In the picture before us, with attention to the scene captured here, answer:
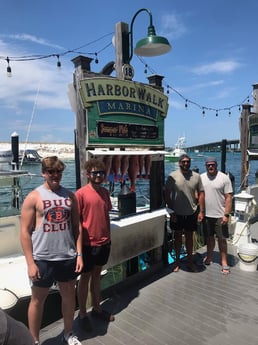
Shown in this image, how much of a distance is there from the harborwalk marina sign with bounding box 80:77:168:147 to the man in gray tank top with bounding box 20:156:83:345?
1.24 m

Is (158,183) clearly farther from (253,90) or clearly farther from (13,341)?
(253,90)

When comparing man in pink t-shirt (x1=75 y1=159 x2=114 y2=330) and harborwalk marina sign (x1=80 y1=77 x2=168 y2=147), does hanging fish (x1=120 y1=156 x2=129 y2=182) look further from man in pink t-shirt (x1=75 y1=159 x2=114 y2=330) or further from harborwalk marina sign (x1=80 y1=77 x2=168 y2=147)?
man in pink t-shirt (x1=75 y1=159 x2=114 y2=330)

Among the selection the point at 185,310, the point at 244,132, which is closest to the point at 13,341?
the point at 185,310

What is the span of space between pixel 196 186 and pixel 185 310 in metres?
1.67

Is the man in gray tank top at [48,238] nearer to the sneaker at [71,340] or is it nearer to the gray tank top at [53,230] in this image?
the gray tank top at [53,230]

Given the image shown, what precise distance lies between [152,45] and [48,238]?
2837 mm

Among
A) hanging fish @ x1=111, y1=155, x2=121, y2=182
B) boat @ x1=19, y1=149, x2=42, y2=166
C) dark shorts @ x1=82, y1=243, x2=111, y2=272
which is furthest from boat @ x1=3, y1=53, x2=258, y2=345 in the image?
boat @ x1=19, y1=149, x2=42, y2=166

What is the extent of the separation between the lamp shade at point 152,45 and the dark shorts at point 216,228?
2512mm

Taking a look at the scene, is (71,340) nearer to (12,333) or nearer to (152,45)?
(12,333)

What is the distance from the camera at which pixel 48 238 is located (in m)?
2.56

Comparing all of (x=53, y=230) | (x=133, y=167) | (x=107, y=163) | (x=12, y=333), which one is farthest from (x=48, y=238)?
(x=133, y=167)

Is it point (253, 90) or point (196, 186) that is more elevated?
point (253, 90)

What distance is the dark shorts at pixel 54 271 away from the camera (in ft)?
8.38

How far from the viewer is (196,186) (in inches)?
175
